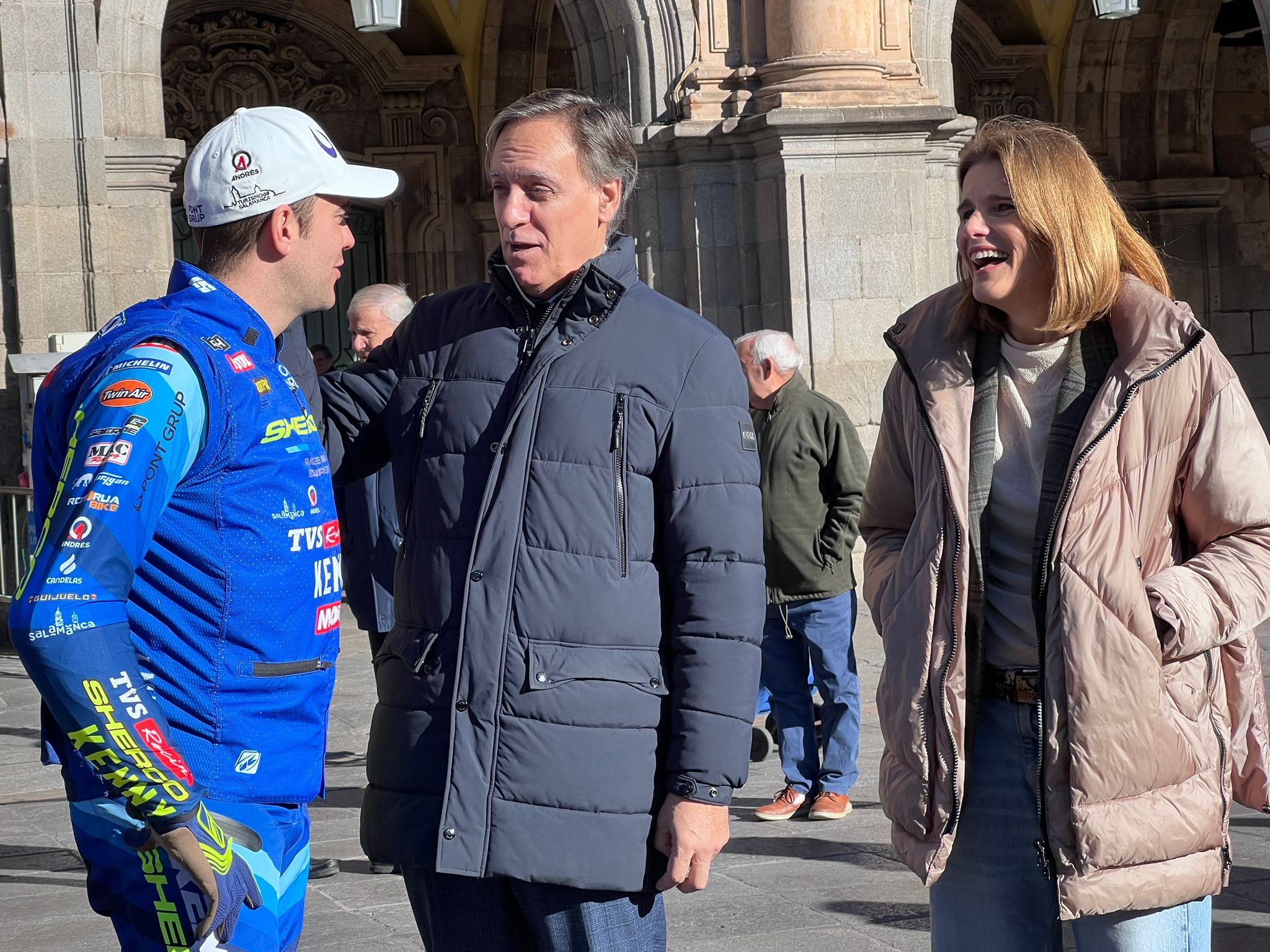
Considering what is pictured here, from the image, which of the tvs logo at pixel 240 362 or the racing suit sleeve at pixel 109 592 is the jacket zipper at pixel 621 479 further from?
the racing suit sleeve at pixel 109 592

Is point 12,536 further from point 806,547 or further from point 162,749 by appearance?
point 162,749

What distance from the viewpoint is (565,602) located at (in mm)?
2543

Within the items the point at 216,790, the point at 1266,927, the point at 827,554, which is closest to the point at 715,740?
the point at 216,790

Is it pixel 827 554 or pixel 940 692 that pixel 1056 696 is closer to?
pixel 940 692

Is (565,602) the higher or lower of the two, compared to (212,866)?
higher

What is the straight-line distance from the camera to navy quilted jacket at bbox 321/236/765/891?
2.53 m

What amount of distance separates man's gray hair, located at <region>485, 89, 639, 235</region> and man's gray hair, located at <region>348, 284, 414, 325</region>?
3079 millimetres

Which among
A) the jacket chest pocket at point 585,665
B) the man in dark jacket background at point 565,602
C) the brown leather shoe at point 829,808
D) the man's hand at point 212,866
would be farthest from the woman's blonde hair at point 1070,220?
the brown leather shoe at point 829,808

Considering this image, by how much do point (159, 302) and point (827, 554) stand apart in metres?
4.16

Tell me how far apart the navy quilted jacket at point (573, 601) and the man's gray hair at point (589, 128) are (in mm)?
159

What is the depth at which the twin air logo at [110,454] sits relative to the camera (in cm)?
206

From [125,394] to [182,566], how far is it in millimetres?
236

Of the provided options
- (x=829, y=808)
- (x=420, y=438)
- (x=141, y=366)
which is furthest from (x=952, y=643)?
(x=829, y=808)

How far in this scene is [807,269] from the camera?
34.7ft
